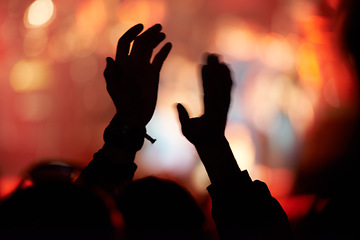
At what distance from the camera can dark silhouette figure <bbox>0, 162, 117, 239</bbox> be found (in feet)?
1.93

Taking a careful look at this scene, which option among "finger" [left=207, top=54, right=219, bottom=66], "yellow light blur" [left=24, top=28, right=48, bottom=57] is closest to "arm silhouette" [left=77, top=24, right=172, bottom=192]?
"finger" [left=207, top=54, right=219, bottom=66]

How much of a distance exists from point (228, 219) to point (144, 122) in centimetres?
38

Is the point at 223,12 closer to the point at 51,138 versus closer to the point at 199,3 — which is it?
the point at 199,3

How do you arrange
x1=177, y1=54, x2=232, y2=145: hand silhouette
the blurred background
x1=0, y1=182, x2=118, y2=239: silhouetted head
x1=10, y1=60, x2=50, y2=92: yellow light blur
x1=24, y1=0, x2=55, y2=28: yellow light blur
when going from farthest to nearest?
x1=10, y1=60, x2=50, y2=92: yellow light blur → x1=24, y1=0, x2=55, y2=28: yellow light blur → the blurred background → x1=177, y1=54, x2=232, y2=145: hand silhouette → x1=0, y1=182, x2=118, y2=239: silhouetted head

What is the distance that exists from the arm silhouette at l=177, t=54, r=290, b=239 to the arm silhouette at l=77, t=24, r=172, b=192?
0.22 meters

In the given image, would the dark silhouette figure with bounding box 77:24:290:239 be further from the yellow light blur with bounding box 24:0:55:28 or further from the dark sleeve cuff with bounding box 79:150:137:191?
the yellow light blur with bounding box 24:0:55:28

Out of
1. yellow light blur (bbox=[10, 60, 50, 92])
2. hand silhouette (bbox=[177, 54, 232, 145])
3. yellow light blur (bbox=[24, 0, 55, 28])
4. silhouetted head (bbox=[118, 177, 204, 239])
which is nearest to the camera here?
silhouetted head (bbox=[118, 177, 204, 239])

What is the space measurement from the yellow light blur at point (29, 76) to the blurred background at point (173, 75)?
11 millimetres

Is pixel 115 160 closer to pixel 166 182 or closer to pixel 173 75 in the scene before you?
pixel 166 182

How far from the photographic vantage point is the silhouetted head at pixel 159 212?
0.79 meters

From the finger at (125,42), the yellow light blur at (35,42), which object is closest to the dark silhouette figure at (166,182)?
the finger at (125,42)

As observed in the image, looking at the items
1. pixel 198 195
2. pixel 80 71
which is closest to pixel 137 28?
pixel 198 195

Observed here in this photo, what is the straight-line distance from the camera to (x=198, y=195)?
4.43 m

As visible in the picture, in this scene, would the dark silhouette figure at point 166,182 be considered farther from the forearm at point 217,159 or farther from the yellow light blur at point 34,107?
the yellow light blur at point 34,107
